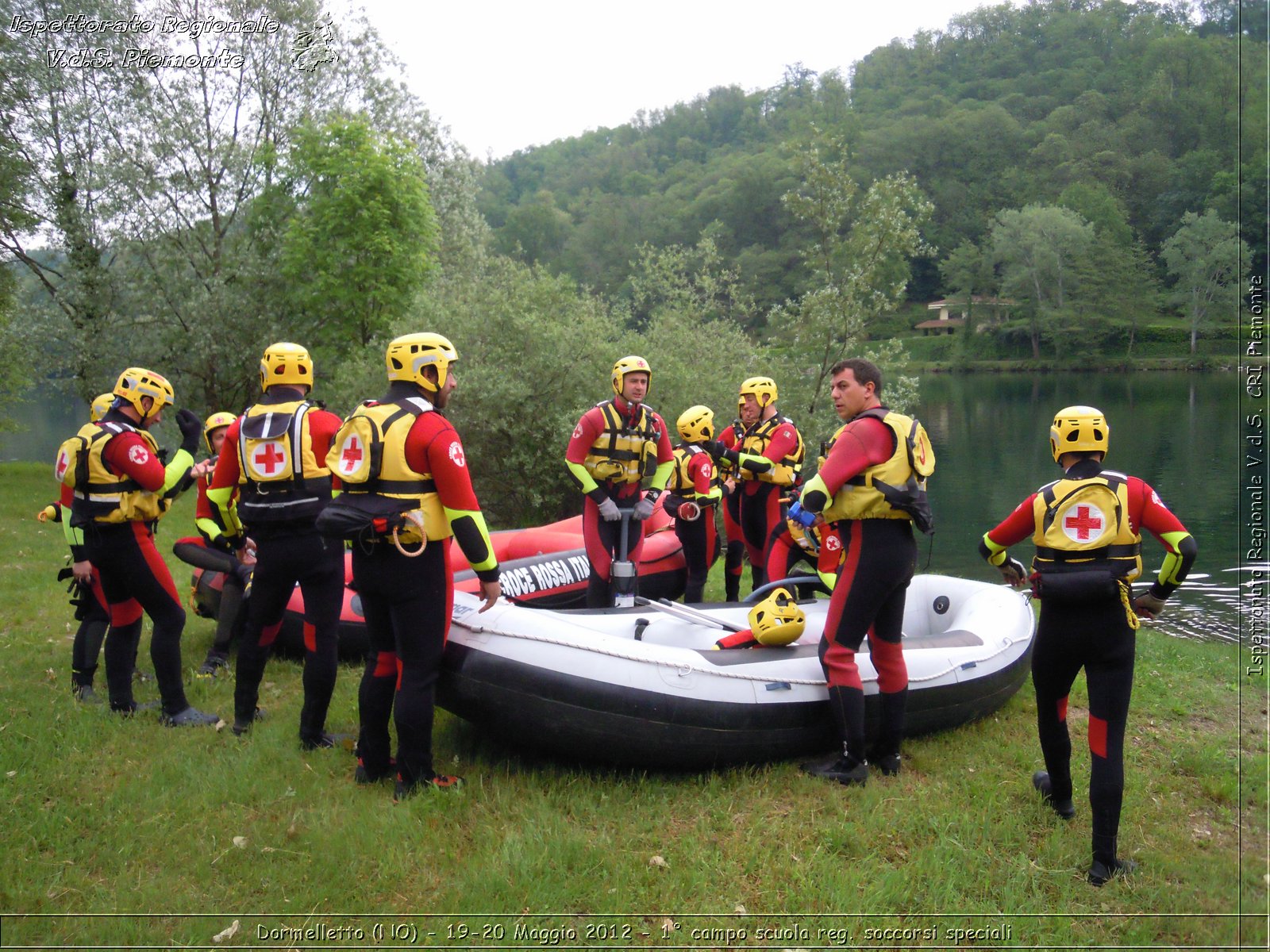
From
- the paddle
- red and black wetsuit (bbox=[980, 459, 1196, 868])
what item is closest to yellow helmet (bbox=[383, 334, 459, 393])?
the paddle

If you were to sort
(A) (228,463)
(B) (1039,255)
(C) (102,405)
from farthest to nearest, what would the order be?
(B) (1039,255)
(C) (102,405)
(A) (228,463)

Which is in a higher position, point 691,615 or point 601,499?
point 601,499

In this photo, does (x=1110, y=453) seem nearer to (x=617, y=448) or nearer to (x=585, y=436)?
(x=617, y=448)

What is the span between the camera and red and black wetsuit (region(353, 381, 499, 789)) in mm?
3992

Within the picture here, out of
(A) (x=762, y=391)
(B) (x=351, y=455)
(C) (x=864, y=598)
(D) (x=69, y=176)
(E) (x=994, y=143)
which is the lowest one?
(C) (x=864, y=598)

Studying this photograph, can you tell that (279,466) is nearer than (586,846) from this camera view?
No

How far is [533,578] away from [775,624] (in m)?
3.16

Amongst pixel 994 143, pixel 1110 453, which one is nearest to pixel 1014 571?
pixel 1110 453

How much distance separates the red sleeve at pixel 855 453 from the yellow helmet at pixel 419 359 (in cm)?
192

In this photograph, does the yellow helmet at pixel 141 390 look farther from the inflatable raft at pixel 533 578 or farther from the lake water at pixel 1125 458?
the lake water at pixel 1125 458

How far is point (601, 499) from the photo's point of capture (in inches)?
271

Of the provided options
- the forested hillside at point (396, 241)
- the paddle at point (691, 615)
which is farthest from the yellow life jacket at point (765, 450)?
the forested hillside at point (396, 241)

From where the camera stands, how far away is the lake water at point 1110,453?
45.5 ft

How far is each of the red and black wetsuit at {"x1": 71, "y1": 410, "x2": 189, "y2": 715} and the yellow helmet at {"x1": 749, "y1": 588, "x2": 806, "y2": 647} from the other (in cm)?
344
